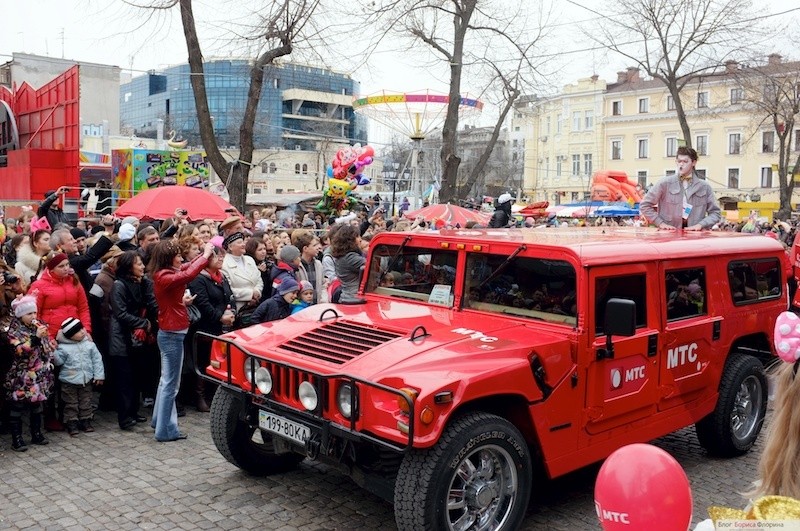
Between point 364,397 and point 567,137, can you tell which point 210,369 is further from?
point 567,137

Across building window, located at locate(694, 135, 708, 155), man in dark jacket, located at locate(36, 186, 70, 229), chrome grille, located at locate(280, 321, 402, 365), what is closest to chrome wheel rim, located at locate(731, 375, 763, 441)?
chrome grille, located at locate(280, 321, 402, 365)

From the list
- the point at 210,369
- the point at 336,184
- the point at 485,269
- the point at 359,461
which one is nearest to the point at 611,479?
the point at 359,461

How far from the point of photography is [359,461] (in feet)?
15.2

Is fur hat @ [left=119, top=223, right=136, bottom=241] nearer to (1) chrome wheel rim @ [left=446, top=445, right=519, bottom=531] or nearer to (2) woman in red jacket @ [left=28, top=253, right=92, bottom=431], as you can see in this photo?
(2) woman in red jacket @ [left=28, top=253, right=92, bottom=431]

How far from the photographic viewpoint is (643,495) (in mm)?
1735

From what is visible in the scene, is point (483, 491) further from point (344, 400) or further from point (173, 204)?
point (173, 204)

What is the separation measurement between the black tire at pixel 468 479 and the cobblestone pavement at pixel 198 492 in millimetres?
625

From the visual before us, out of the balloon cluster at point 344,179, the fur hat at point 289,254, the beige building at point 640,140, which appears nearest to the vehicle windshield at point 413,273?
the fur hat at point 289,254

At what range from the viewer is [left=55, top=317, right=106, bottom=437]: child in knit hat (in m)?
6.72

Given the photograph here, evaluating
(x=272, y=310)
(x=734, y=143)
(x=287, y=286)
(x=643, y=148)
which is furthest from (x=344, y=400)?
(x=643, y=148)

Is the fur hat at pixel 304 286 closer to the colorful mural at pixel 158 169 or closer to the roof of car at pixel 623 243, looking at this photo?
the roof of car at pixel 623 243

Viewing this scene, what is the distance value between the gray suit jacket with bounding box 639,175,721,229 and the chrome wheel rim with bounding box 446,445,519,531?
191 inches

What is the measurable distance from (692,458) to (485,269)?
2.68 metres

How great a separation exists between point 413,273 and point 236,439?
1870 millimetres
